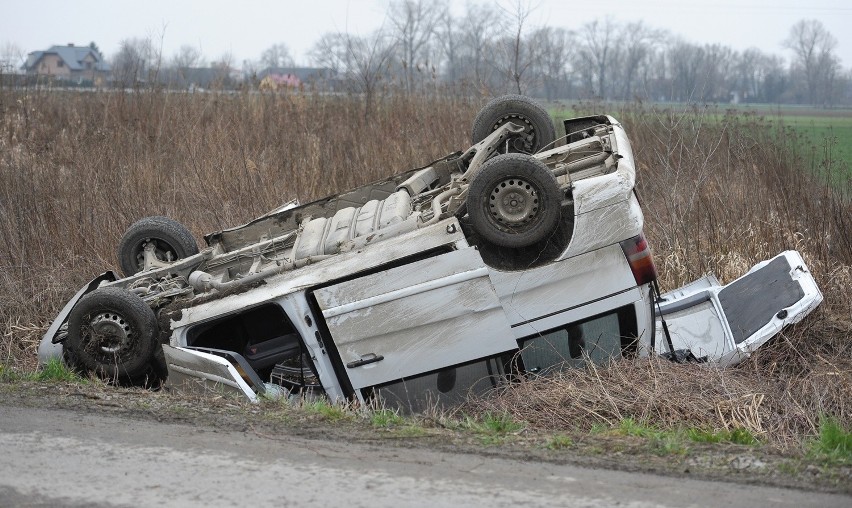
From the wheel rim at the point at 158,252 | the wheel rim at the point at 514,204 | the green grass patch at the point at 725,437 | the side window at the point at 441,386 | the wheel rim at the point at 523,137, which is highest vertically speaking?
the wheel rim at the point at 523,137

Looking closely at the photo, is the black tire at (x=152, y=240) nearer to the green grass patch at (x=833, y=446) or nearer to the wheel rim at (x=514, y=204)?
the wheel rim at (x=514, y=204)

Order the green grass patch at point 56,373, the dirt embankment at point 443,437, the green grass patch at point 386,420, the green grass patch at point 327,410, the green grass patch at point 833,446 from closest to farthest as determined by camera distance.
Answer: the dirt embankment at point 443,437
the green grass patch at point 833,446
the green grass patch at point 386,420
the green grass patch at point 327,410
the green grass patch at point 56,373

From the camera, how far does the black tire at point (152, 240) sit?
6.96m

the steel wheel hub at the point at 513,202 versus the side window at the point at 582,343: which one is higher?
the steel wheel hub at the point at 513,202

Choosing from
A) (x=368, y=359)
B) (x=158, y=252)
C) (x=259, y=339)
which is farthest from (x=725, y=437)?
(x=158, y=252)

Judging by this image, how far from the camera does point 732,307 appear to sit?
7.01 metres

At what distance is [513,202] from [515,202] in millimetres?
12

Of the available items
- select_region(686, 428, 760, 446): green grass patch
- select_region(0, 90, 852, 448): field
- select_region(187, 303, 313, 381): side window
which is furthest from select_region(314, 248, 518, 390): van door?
select_region(686, 428, 760, 446): green grass patch

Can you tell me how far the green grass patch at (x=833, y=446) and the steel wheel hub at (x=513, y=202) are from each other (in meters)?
1.89

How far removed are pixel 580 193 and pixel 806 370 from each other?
7.91ft

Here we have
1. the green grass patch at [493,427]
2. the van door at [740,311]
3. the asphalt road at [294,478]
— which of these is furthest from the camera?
the van door at [740,311]

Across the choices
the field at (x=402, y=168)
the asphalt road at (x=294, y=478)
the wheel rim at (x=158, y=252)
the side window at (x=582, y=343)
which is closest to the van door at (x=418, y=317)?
the side window at (x=582, y=343)

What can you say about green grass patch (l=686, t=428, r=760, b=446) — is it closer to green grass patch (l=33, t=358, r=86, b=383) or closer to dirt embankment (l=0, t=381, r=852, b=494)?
dirt embankment (l=0, t=381, r=852, b=494)

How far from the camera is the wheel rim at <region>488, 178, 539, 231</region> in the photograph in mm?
5445
